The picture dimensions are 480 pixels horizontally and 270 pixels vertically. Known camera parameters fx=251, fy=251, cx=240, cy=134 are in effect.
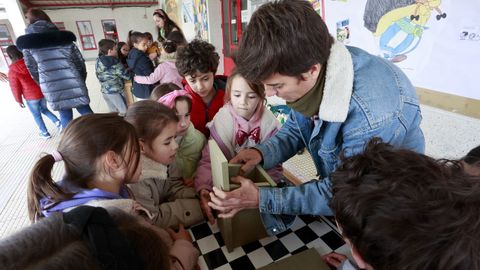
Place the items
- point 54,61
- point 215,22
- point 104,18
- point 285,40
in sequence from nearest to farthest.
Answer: point 285,40
point 54,61
point 215,22
point 104,18

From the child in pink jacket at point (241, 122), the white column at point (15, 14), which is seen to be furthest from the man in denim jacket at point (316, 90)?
the white column at point (15, 14)

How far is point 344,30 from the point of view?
5.73 feet

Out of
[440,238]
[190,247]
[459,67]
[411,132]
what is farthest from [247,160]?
[459,67]

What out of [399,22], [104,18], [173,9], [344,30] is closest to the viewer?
[399,22]

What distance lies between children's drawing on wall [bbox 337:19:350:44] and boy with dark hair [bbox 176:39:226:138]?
3.01ft

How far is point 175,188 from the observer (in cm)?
111

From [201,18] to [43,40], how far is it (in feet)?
9.12

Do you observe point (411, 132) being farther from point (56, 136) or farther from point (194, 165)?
point (56, 136)

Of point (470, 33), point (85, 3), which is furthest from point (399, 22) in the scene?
point (85, 3)

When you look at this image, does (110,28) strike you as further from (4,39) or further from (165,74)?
(165,74)

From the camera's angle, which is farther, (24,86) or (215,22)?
(215,22)

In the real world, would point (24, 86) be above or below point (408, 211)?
below

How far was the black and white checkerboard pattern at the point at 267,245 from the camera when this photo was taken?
0.76m

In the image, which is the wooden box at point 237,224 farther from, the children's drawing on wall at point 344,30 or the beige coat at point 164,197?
the children's drawing on wall at point 344,30
